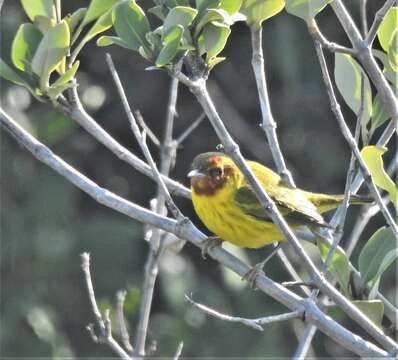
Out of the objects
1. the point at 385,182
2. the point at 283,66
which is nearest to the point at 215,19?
the point at 385,182

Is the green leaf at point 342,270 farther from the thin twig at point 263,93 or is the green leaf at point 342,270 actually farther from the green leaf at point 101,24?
the green leaf at point 101,24

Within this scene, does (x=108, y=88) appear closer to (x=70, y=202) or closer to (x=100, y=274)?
(x=70, y=202)

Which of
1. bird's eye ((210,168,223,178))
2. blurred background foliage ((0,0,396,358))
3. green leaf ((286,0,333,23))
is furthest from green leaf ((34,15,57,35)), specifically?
blurred background foliage ((0,0,396,358))

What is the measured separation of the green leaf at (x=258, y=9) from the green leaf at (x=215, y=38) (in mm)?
199

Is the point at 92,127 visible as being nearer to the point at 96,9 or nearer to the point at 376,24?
the point at 96,9

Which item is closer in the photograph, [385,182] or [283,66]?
[385,182]

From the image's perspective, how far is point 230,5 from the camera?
2.51 m

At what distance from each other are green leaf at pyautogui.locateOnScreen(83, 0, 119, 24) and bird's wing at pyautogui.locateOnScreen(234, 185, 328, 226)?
4.68 ft

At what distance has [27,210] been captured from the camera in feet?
21.6

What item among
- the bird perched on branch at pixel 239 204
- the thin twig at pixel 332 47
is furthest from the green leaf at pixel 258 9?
the bird perched on branch at pixel 239 204

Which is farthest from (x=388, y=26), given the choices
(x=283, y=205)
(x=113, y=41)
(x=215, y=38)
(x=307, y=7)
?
(x=283, y=205)

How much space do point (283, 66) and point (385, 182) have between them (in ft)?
12.6

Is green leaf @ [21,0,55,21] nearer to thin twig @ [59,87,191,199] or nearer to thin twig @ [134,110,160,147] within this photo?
thin twig @ [59,87,191,199]

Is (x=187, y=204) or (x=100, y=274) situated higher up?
(x=187, y=204)
